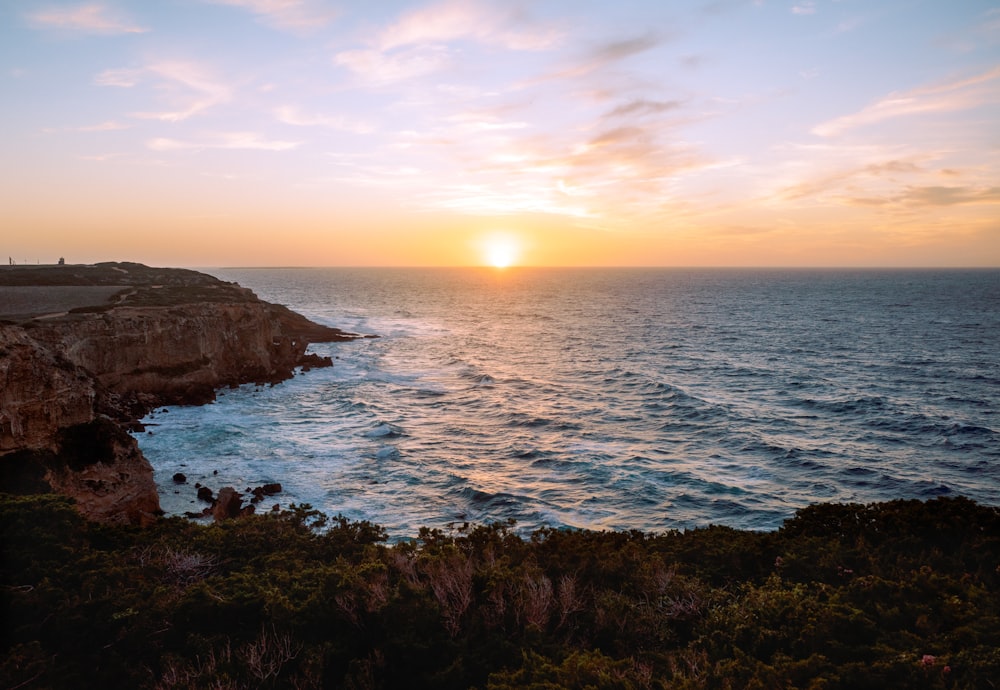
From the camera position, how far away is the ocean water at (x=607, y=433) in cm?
2714

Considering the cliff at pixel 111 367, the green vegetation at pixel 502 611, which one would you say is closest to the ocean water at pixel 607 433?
the cliff at pixel 111 367

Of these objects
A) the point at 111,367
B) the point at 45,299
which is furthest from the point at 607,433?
the point at 45,299

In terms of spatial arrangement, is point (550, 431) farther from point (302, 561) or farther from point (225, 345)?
point (225, 345)

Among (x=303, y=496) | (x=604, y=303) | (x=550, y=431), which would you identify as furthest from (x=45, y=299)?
(x=604, y=303)

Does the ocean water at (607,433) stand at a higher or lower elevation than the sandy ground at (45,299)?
lower

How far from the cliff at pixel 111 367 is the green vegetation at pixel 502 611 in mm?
6920

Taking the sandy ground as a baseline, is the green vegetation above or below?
below

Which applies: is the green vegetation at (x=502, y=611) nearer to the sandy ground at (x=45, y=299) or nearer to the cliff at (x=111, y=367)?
the cliff at (x=111, y=367)

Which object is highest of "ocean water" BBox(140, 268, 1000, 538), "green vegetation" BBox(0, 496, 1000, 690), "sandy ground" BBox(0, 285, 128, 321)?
"sandy ground" BBox(0, 285, 128, 321)

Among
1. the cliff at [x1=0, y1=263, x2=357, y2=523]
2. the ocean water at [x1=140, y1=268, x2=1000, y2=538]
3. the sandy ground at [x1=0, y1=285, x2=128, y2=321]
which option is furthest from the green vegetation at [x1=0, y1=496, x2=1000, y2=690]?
the sandy ground at [x1=0, y1=285, x2=128, y2=321]

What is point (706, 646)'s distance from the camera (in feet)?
36.1

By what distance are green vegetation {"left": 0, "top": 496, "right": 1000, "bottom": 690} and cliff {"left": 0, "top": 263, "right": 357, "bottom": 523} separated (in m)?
6.92

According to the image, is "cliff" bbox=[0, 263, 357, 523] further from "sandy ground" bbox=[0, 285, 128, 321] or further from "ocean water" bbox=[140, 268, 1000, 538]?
"ocean water" bbox=[140, 268, 1000, 538]

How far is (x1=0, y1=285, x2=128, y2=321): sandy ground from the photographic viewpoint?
1582 inches
